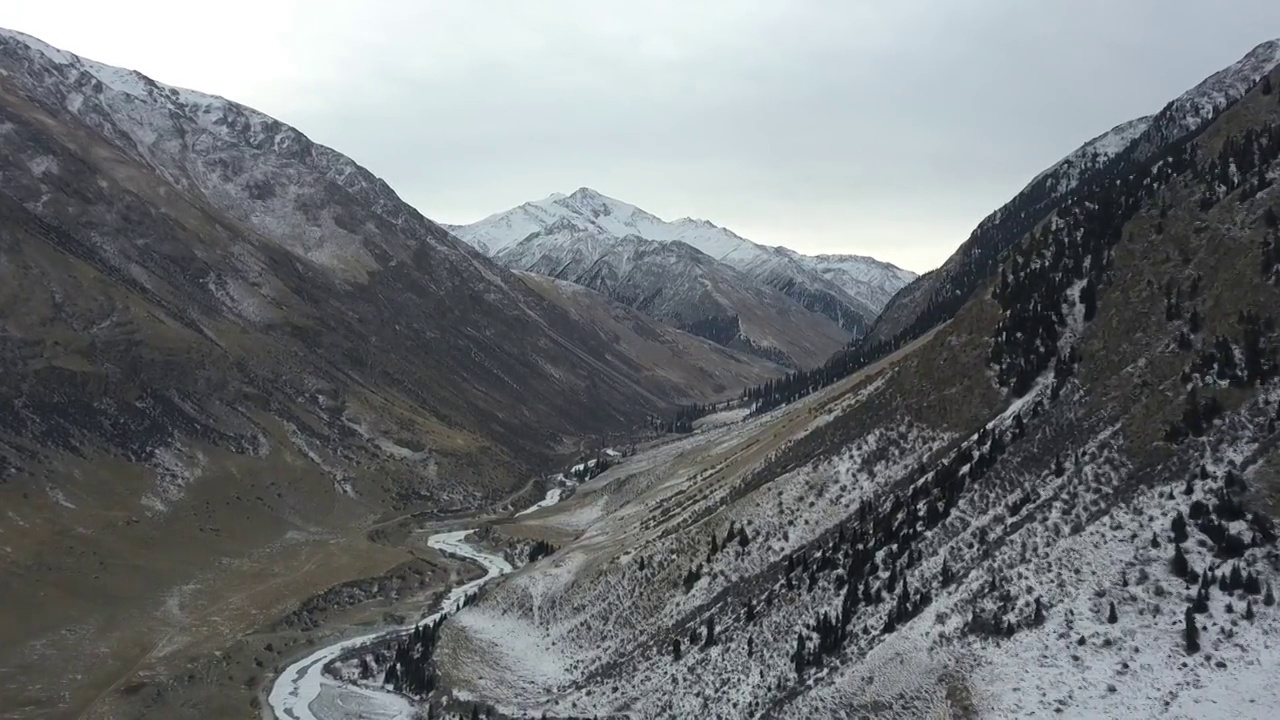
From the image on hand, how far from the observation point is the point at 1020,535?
54375 millimetres

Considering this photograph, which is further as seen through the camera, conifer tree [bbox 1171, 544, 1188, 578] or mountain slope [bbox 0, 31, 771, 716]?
mountain slope [bbox 0, 31, 771, 716]

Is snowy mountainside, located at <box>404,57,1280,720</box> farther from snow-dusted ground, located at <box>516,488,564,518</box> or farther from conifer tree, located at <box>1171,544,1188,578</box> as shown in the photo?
snow-dusted ground, located at <box>516,488,564,518</box>

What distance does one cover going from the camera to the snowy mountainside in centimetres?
4594

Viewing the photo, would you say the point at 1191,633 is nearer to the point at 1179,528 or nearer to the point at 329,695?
the point at 1179,528

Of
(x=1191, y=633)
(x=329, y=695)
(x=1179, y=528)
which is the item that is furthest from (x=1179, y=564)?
(x=329, y=695)

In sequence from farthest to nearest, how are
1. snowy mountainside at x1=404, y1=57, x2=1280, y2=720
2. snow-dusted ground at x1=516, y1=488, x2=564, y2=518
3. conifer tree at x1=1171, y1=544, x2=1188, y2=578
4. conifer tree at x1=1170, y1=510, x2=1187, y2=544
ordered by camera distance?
snow-dusted ground at x1=516, y1=488, x2=564, y2=518 < conifer tree at x1=1170, y1=510, x2=1187, y2=544 < conifer tree at x1=1171, y1=544, x2=1188, y2=578 < snowy mountainside at x1=404, y1=57, x2=1280, y2=720

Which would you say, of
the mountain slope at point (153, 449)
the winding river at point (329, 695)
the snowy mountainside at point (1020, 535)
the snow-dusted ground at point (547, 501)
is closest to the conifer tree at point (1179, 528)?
the snowy mountainside at point (1020, 535)

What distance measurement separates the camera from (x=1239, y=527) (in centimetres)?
4812

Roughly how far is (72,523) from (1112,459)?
350 ft

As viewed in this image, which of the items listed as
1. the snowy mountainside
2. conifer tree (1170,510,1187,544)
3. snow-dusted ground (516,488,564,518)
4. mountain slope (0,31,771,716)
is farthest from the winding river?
snow-dusted ground (516,488,564,518)

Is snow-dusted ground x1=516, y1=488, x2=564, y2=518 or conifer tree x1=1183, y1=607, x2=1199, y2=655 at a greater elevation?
conifer tree x1=1183, y1=607, x2=1199, y2=655

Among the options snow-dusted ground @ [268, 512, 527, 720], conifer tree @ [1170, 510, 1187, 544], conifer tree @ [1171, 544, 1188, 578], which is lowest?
snow-dusted ground @ [268, 512, 527, 720]

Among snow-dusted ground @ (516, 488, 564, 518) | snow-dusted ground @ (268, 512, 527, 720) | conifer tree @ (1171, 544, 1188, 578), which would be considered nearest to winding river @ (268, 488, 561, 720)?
snow-dusted ground @ (268, 512, 527, 720)

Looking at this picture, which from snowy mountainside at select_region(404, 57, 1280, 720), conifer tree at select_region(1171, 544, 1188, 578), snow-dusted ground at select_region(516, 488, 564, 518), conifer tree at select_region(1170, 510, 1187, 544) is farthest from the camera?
snow-dusted ground at select_region(516, 488, 564, 518)
